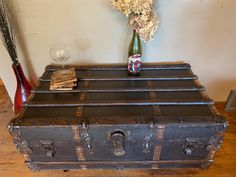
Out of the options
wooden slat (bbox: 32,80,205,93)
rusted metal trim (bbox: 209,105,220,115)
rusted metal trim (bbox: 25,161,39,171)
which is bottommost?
rusted metal trim (bbox: 25,161,39,171)

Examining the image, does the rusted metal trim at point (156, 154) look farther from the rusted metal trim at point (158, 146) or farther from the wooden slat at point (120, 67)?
the wooden slat at point (120, 67)

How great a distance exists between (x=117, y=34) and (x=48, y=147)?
0.85 meters

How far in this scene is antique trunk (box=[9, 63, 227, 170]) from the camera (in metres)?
0.99

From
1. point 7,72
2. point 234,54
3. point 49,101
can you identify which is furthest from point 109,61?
point 234,54

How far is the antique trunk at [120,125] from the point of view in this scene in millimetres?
988

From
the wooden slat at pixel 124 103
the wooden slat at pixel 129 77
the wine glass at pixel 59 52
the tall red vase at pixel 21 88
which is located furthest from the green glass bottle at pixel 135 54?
the tall red vase at pixel 21 88

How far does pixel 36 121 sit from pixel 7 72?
0.77 m

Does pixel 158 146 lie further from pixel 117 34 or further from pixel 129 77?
pixel 117 34

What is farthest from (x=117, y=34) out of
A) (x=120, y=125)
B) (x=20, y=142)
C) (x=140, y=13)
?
(x=20, y=142)

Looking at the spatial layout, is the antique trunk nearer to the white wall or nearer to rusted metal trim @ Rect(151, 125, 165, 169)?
rusted metal trim @ Rect(151, 125, 165, 169)

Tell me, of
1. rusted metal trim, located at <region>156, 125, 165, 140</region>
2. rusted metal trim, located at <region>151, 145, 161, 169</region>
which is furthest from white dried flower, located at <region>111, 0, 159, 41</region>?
rusted metal trim, located at <region>151, 145, 161, 169</region>

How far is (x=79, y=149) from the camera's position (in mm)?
1096

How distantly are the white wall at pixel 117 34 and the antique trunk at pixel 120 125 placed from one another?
0.26 metres

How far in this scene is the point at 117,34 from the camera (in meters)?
1.37
